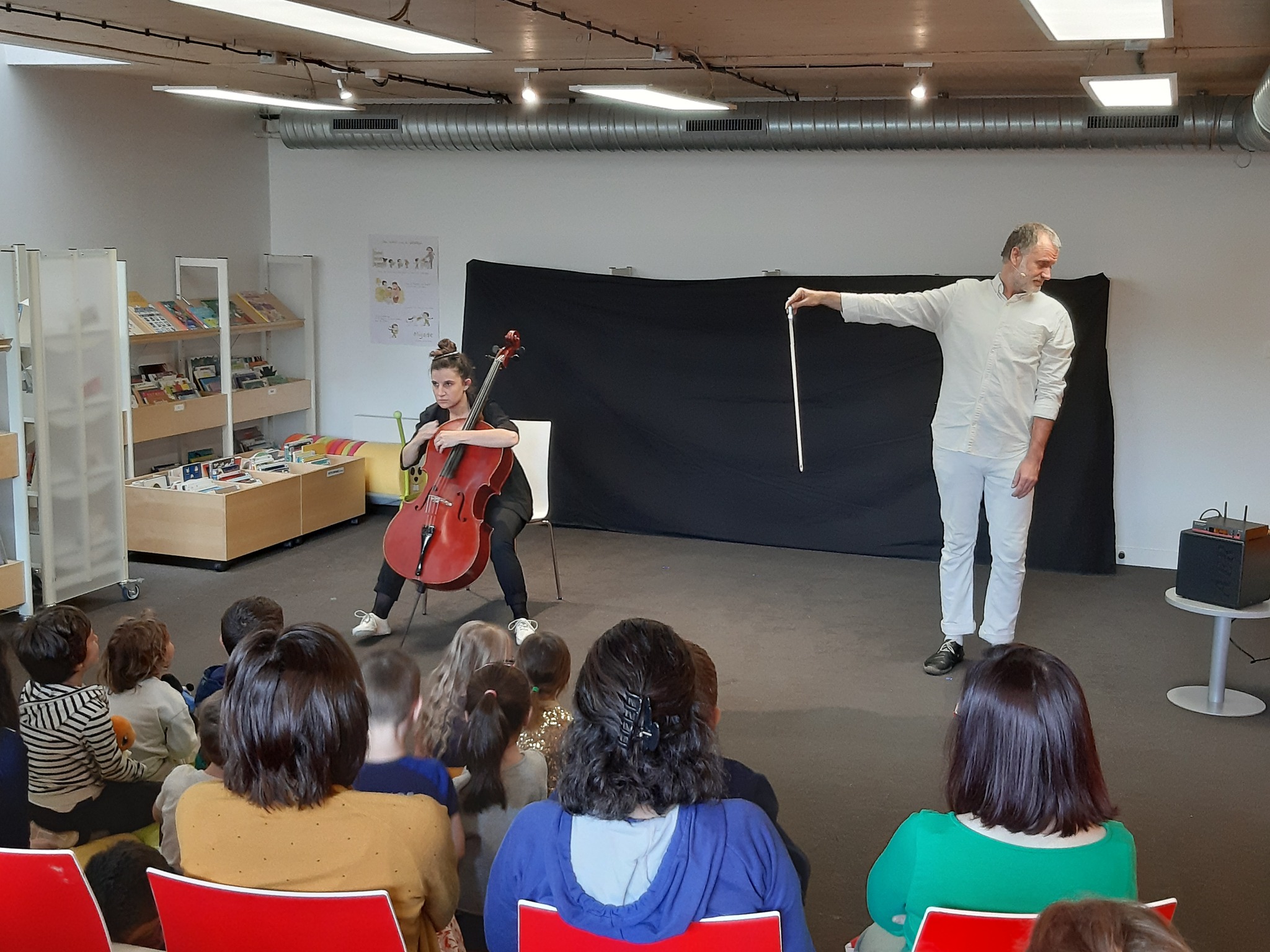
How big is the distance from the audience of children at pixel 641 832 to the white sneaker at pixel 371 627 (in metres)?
3.41

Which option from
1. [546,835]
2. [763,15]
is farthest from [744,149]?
[546,835]

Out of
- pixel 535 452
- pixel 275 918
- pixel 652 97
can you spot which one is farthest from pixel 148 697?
pixel 652 97

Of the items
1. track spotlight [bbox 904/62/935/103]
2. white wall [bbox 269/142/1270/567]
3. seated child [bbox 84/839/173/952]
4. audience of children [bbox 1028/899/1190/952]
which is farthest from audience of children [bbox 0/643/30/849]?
white wall [bbox 269/142/1270/567]

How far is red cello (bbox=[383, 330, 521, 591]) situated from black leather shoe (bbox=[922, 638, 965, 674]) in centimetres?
186

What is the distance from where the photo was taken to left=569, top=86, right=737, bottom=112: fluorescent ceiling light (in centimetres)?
502

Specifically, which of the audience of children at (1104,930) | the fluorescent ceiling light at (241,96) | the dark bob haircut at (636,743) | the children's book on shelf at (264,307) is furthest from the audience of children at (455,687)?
the children's book on shelf at (264,307)

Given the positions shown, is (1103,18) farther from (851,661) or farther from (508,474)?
(508,474)

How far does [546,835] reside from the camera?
1.80 m

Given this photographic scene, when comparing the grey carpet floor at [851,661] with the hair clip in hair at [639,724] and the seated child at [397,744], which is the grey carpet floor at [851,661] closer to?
the seated child at [397,744]

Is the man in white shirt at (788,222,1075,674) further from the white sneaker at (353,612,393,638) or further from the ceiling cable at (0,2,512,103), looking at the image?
the ceiling cable at (0,2,512,103)

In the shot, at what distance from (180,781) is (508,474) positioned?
2.89 meters

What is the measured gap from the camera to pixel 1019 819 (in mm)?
1872

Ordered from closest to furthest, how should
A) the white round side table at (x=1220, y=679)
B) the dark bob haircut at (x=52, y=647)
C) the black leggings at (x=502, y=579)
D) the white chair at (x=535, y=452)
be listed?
the dark bob haircut at (x=52, y=647)
the white round side table at (x=1220, y=679)
the black leggings at (x=502, y=579)
the white chair at (x=535, y=452)

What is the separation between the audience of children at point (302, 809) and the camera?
184 centimetres
